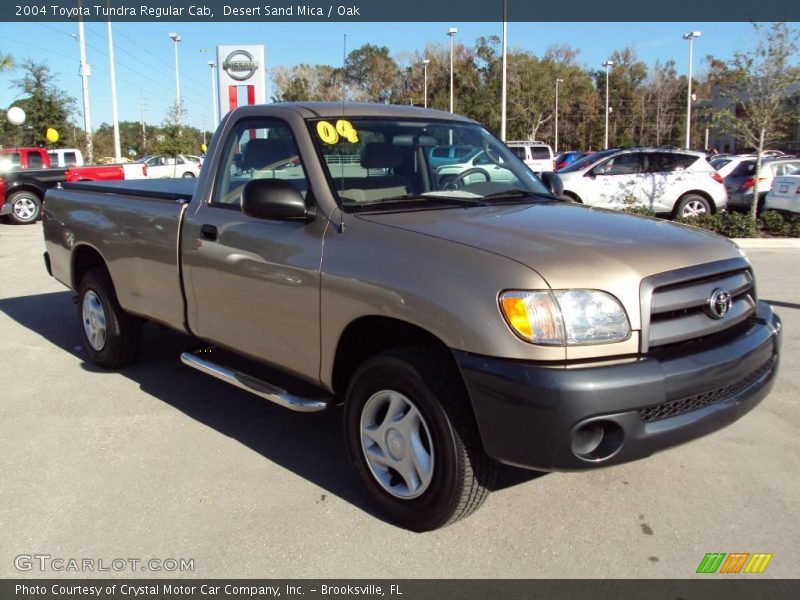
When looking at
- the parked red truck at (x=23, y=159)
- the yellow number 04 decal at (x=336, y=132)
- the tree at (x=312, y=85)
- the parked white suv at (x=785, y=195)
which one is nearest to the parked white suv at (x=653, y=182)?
the parked white suv at (x=785, y=195)

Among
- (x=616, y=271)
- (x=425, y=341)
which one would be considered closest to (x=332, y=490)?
(x=425, y=341)

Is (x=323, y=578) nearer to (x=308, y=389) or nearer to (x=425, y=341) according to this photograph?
(x=425, y=341)

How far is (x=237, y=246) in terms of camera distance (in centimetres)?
397

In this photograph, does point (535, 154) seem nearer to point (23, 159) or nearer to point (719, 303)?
→ point (23, 159)

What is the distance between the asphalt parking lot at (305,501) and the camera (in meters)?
3.06

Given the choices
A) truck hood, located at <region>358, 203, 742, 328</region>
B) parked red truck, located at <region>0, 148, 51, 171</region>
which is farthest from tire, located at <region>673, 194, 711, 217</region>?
parked red truck, located at <region>0, 148, 51, 171</region>

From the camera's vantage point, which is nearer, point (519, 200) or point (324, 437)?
point (519, 200)

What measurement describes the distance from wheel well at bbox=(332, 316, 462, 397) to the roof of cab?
4.31 feet

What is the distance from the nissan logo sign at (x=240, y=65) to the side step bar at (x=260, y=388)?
30.0 ft

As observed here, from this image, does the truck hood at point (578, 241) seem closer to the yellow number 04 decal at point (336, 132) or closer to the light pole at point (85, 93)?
the yellow number 04 decal at point (336, 132)

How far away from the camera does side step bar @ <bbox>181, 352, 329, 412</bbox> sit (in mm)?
3619

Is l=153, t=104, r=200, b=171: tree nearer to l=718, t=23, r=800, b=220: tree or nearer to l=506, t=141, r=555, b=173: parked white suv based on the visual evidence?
l=506, t=141, r=555, b=173: parked white suv
